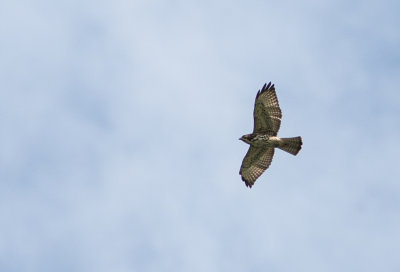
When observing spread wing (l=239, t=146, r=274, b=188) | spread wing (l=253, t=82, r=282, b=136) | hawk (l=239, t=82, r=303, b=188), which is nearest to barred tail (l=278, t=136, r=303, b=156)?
hawk (l=239, t=82, r=303, b=188)

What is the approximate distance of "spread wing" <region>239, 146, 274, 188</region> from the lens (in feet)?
100.0

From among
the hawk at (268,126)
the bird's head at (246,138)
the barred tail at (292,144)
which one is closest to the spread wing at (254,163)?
the hawk at (268,126)

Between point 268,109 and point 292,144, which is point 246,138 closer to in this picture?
point 268,109

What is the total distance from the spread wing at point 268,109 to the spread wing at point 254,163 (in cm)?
116

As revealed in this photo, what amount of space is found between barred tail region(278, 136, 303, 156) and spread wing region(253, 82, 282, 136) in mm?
510

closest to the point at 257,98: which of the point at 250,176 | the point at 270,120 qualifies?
the point at 270,120

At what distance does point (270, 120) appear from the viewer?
29.3 m

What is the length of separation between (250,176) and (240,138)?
1.72m

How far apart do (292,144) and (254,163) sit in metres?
2.36

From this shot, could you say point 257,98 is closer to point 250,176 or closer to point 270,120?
point 270,120

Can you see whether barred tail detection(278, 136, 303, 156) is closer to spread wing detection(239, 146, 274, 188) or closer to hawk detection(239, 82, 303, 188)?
hawk detection(239, 82, 303, 188)

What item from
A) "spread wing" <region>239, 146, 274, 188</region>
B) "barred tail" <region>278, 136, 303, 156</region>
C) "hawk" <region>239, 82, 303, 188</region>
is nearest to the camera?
"barred tail" <region>278, 136, 303, 156</region>

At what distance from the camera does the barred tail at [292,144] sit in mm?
28891

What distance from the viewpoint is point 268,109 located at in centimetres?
2927
